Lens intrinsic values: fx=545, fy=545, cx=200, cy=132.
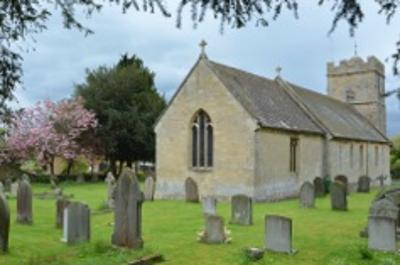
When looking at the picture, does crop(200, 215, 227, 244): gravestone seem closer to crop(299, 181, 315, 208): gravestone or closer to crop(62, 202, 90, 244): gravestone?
crop(62, 202, 90, 244): gravestone

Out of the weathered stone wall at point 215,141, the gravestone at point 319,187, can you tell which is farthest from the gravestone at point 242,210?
the gravestone at point 319,187

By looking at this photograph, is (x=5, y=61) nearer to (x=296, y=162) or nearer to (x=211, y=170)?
(x=211, y=170)

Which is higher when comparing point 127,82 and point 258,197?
point 127,82

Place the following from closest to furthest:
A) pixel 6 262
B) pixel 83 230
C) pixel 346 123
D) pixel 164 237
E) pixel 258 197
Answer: pixel 6 262, pixel 83 230, pixel 164 237, pixel 258 197, pixel 346 123

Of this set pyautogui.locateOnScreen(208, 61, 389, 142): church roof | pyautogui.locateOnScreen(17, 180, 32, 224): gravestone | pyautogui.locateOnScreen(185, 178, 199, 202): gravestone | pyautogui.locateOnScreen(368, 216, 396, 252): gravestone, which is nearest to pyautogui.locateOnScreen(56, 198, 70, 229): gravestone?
pyautogui.locateOnScreen(17, 180, 32, 224): gravestone

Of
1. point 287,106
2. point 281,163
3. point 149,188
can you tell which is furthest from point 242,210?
point 287,106

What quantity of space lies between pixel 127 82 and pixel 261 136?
21.4 meters

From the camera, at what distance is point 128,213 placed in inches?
470

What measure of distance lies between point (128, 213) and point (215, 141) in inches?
511

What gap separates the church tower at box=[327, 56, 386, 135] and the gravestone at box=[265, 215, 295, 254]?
1446 inches

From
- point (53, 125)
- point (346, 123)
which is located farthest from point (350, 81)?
point (53, 125)

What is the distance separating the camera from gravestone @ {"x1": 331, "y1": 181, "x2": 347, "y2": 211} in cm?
2019

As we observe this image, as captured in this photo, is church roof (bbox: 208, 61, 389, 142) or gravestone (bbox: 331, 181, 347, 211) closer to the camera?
gravestone (bbox: 331, 181, 347, 211)

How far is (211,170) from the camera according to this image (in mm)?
24562
